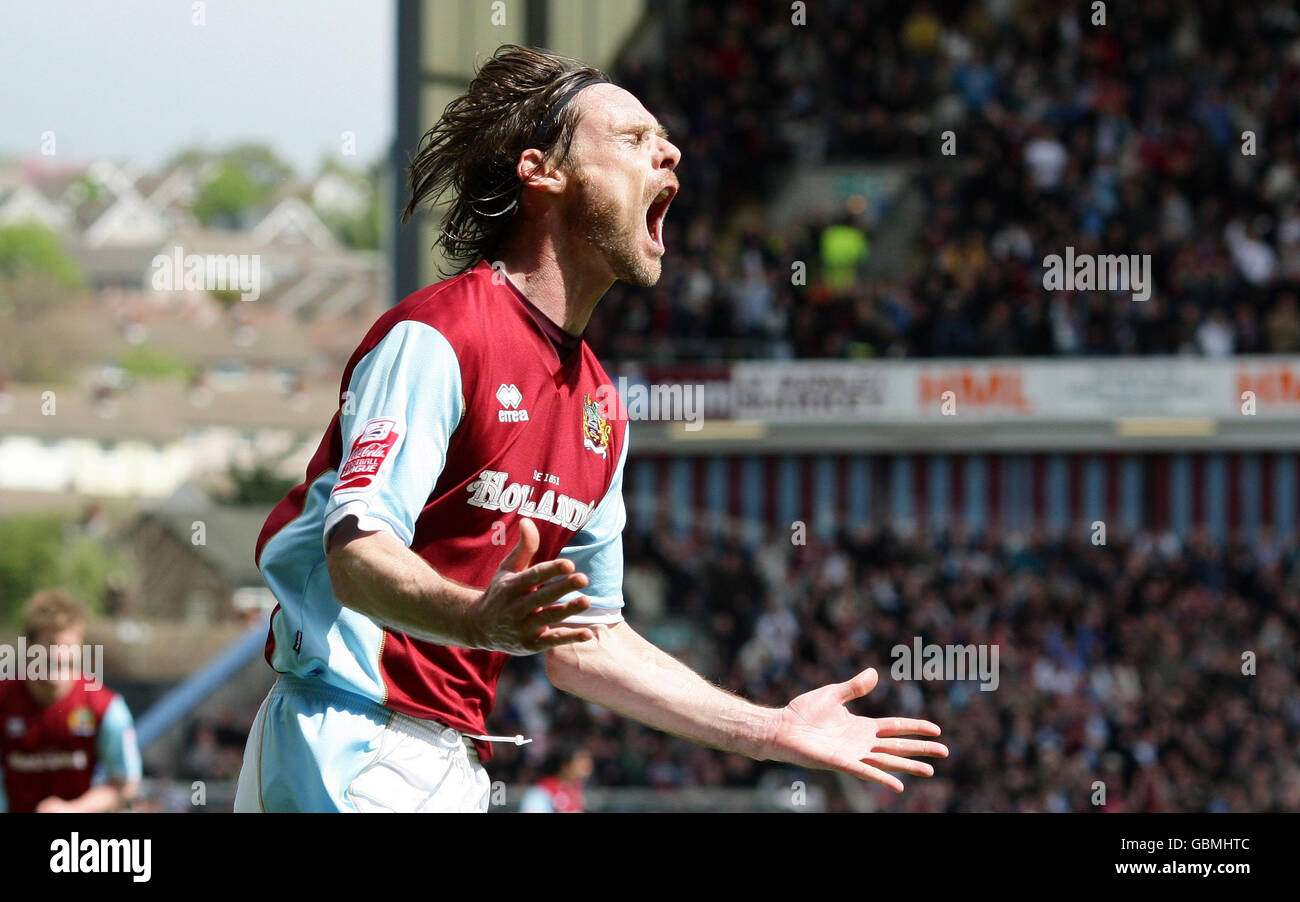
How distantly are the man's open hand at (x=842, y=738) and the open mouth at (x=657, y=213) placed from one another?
929 mm

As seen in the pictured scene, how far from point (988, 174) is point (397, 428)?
18.9 meters

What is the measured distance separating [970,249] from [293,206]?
7325cm

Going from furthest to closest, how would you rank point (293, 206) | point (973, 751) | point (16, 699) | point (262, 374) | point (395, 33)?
point (293, 206), point (262, 374), point (395, 33), point (973, 751), point (16, 699)

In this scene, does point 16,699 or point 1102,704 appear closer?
point 16,699

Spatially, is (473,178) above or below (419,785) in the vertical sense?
above

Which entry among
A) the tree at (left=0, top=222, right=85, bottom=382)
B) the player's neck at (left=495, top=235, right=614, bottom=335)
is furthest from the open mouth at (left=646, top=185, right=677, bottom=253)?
the tree at (left=0, top=222, right=85, bottom=382)

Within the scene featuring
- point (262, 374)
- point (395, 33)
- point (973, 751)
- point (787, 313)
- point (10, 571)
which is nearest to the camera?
point (973, 751)

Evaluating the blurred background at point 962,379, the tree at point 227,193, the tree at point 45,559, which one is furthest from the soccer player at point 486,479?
the tree at point 227,193

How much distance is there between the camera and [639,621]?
18781 mm

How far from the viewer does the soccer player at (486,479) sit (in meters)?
2.89

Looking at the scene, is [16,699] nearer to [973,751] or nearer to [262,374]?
[973,751]

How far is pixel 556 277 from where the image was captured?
323 centimetres

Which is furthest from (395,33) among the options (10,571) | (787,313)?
(10,571)

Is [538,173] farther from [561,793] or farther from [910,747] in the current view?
[561,793]
